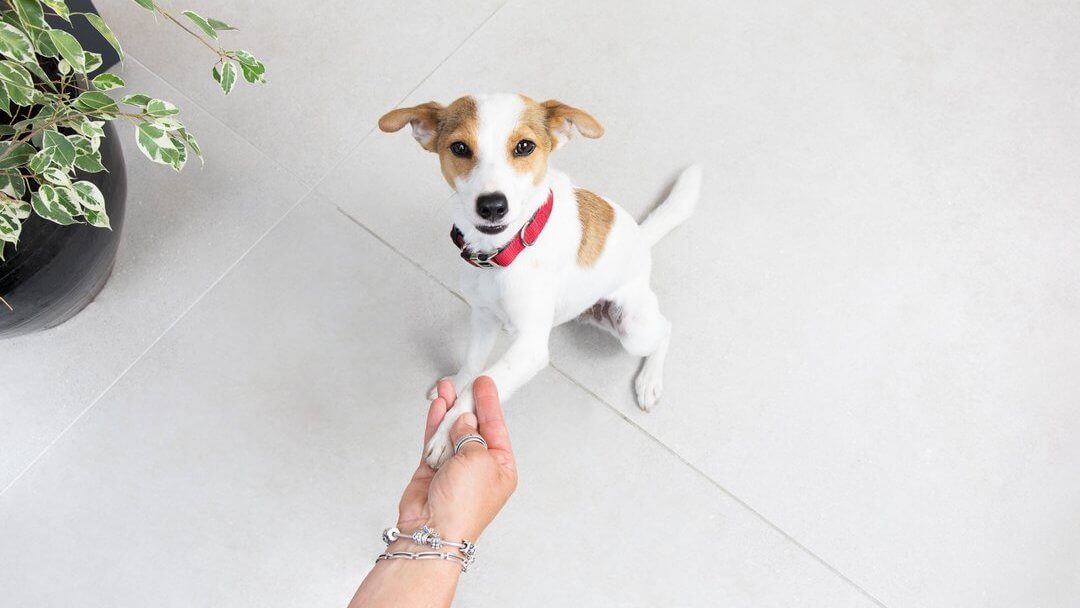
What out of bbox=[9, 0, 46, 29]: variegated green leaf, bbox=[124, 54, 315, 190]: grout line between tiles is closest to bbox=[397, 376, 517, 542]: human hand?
bbox=[9, 0, 46, 29]: variegated green leaf

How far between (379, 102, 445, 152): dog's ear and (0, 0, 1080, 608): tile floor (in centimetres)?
66

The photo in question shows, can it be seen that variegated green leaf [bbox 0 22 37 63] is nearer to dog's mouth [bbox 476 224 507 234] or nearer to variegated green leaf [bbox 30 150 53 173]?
variegated green leaf [bbox 30 150 53 173]

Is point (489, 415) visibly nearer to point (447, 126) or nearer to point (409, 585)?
point (409, 585)

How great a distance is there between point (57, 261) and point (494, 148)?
1018mm

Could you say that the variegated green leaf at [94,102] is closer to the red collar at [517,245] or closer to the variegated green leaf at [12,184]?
the variegated green leaf at [12,184]

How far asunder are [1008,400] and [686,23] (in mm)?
1422

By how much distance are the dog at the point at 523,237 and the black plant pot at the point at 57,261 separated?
73cm

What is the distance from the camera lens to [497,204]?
1.31 metres

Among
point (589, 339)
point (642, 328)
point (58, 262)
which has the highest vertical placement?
point (642, 328)

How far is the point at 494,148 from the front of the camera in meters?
1.34

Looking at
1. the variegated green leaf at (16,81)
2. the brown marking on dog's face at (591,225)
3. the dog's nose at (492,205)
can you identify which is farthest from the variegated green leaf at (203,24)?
the brown marking on dog's face at (591,225)

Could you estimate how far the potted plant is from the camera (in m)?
1.12

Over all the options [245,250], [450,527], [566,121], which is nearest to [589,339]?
[566,121]

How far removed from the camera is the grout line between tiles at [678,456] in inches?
73.9
